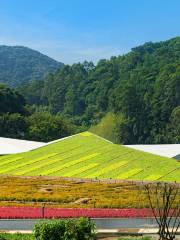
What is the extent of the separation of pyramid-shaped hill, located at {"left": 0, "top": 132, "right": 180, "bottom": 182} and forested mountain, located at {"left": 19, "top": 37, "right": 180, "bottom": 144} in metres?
57.8

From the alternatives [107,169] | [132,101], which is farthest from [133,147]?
[132,101]

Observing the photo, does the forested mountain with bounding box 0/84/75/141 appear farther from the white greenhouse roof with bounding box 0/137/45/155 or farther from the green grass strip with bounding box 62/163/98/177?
the green grass strip with bounding box 62/163/98/177

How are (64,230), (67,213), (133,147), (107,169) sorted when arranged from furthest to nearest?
(133,147)
(107,169)
(67,213)
(64,230)

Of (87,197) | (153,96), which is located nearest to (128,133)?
(153,96)

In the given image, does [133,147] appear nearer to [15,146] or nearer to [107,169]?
[107,169]

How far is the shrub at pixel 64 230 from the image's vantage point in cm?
2227

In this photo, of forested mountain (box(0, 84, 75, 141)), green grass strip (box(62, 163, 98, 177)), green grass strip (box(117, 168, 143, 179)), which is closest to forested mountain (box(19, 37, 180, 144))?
forested mountain (box(0, 84, 75, 141))

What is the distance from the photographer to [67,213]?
34.8 m

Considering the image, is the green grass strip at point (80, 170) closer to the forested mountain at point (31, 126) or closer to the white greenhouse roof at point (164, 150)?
the white greenhouse roof at point (164, 150)

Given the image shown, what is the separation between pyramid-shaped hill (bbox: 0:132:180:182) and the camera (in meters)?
56.5

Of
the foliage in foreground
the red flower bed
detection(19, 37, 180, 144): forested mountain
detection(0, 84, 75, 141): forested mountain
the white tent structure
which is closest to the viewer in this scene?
the foliage in foreground

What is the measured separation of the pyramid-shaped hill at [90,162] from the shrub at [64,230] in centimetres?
3138

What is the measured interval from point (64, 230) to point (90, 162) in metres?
39.1

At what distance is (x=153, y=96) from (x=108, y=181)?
87.2m
